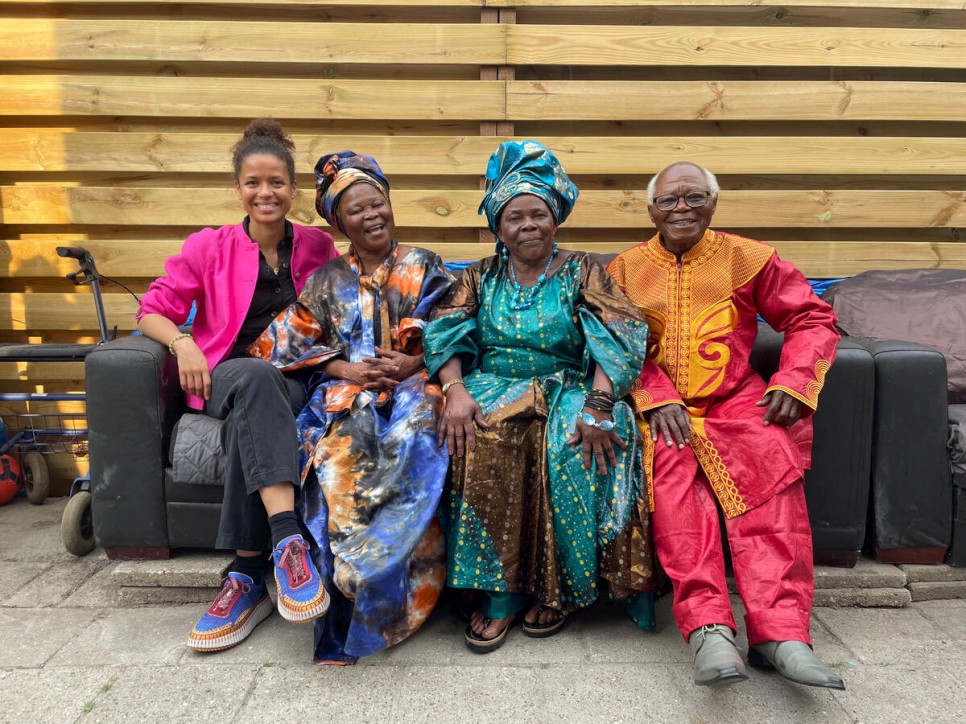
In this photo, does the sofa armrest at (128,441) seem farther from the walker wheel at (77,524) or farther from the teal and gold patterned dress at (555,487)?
the teal and gold patterned dress at (555,487)

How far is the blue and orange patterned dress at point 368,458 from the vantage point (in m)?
2.14

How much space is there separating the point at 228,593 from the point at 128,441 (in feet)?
2.26

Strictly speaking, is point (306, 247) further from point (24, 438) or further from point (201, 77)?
point (24, 438)

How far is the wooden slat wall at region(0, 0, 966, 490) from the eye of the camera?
348 centimetres

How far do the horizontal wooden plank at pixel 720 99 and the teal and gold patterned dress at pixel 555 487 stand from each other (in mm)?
1504

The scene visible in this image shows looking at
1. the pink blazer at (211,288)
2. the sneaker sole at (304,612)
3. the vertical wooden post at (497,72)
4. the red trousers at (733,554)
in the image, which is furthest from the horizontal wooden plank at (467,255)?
the sneaker sole at (304,612)

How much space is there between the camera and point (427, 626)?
92.5 inches

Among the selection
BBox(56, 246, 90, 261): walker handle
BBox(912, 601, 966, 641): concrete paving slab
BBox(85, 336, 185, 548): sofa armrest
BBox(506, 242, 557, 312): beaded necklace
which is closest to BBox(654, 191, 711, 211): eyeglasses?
BBox(506, 242, 557, 312): beaded necklace

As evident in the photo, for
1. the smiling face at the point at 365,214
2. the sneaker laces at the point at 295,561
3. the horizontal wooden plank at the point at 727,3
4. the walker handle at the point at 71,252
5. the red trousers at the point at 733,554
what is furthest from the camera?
the horizontal wooden plank at the point at 727,3

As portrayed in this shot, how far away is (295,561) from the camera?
212 cm

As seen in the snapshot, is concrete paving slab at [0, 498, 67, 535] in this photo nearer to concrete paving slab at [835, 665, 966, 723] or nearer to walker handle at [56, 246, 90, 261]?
walker handle at [56, 246, 90, 261]

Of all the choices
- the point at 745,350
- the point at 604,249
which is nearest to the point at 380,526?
the point at 745,350

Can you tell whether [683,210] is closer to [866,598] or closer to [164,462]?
[866,598]

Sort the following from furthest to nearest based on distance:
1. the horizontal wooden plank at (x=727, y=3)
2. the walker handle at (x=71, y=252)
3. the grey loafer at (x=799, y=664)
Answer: the horizontal wooden plank at (x=727, y=3) < the walker handle at (x=71, y=252) < the grey loafer at (x=799, y=664)
